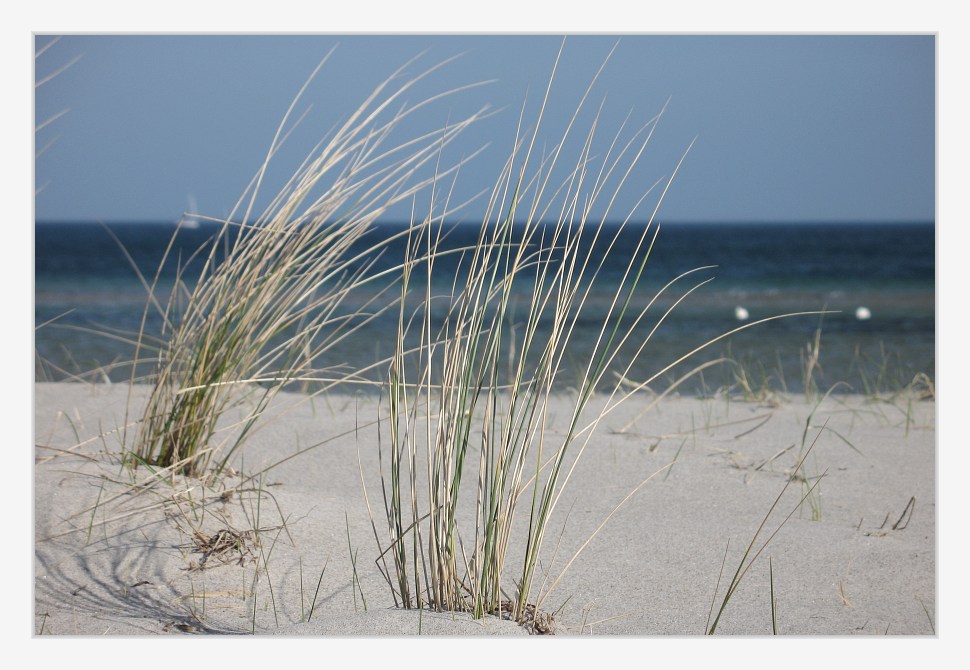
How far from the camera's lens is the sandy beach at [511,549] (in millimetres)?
1288

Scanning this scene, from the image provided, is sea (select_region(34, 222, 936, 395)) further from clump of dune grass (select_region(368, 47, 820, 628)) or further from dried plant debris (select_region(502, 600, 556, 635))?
dried plant debris (select_region(502, 600, 556, 635))

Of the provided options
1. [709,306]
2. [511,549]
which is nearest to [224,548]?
[511,549]

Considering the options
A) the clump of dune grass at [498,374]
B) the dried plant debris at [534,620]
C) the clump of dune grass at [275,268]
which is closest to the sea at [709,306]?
the clump of dune grass at [275,268]

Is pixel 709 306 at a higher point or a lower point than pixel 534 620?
higher

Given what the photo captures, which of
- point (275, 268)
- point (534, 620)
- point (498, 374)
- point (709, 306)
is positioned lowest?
point (534, 620)

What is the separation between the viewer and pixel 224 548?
1399 mm

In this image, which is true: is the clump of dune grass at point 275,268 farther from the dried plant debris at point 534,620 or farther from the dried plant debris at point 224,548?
the dried plant debris at point 534,620

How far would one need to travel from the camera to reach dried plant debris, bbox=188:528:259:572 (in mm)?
1382

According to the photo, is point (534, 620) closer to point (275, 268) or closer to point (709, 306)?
point (275, 268)

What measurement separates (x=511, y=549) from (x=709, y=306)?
7.86 m

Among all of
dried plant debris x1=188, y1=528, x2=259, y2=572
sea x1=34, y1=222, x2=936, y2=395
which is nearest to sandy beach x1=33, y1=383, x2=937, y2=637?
dried plant debris x1=188, y1=528, x2=259, y2=572

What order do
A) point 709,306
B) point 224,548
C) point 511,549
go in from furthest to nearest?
point 709,306 → point 511,549 → point 224,548

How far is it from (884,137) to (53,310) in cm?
800
